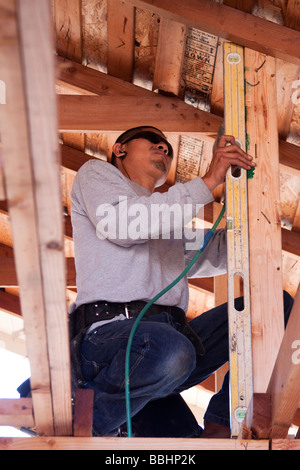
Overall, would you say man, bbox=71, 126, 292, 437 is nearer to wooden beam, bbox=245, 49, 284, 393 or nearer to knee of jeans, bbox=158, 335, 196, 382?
knee of jeans, bbox=158, 335, 196, 382

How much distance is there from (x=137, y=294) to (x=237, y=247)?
1.29ft

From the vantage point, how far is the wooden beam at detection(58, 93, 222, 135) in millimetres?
3607

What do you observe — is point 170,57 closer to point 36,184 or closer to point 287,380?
point 287,380

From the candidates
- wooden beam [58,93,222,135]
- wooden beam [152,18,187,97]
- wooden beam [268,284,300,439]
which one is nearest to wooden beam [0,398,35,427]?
wooden beam [268,284,300,439]

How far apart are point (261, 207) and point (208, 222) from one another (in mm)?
2352

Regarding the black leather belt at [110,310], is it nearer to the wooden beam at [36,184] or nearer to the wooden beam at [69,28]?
the wooden beam at [36,184]

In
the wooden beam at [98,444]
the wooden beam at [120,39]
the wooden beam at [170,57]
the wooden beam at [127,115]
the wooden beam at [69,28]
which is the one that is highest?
the wooden beam at [69,28]

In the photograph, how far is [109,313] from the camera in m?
2.10

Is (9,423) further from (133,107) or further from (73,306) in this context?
(133,107)

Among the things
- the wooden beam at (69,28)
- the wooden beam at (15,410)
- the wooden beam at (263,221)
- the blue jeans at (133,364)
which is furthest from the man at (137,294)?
the wooden beam at (69,28)

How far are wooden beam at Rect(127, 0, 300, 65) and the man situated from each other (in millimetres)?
517

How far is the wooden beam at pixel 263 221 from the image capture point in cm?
214

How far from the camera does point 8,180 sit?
3.77ft

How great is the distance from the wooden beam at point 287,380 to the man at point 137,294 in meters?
0.30
